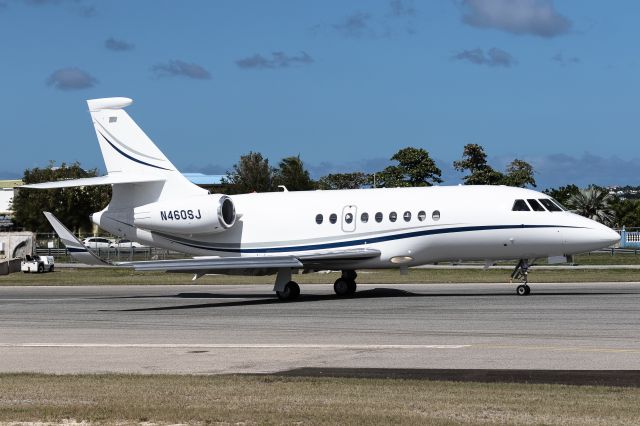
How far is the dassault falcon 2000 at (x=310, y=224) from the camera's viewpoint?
Result: 30891mm

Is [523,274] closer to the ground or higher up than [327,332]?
higher up

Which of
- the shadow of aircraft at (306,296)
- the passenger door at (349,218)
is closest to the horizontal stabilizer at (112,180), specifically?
the shadow of aircraft at (306,296)

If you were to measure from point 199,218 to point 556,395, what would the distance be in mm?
22688

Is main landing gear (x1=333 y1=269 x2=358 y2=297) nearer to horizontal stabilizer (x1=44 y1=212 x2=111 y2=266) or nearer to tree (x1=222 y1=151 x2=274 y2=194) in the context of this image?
horizontal stabilizer (x1=44 y1=212 x2=111 y2=266)

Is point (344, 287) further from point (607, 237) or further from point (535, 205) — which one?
point (607, 237)

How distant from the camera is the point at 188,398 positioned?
12.5 meters

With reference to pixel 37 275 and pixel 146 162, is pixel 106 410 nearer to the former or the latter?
pixel 146 162

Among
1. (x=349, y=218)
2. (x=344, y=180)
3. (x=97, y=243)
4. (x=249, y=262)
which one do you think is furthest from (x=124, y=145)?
(x=344, y=180)

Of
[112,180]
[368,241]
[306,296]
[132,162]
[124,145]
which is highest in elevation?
[124,145]

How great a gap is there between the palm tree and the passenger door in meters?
60.7

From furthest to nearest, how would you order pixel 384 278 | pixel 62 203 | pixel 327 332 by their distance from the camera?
pixel 62 203 → pixel 384 278 → pixel 327 332

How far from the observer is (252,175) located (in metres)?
104

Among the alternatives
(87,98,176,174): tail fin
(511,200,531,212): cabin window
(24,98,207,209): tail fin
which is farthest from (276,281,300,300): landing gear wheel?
(511,200,531,212): cabin window

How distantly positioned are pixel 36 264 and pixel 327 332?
40115mm
